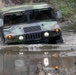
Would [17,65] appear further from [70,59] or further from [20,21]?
[20,21]

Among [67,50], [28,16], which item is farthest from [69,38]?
[67,50]

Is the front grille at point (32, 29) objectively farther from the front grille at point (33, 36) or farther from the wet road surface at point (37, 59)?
the wet road surface at point (37, 59)

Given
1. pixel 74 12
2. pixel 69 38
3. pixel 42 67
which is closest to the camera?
pixel 42 67

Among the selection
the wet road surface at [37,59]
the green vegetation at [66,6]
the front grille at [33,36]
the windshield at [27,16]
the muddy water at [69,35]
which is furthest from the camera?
the green vegetation at [66,6]

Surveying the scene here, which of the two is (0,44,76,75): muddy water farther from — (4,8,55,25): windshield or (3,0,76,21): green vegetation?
(3,0,76,21): green vegetation

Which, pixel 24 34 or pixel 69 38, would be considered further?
pixel 69 38

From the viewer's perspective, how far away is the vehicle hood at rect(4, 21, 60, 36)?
11547 mm

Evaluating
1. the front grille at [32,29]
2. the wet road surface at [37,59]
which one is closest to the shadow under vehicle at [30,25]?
the front grille at [32,29]

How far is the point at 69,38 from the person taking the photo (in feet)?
51.8

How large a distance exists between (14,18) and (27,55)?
3190 millimetres

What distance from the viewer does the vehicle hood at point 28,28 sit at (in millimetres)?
11547

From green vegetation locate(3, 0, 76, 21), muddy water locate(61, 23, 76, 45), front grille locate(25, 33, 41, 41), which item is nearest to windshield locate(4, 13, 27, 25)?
front grille locate(25, 33, 41, 41)

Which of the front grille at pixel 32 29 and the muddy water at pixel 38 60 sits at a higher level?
the muddy water at pixel 38 60

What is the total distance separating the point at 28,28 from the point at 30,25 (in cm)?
18
